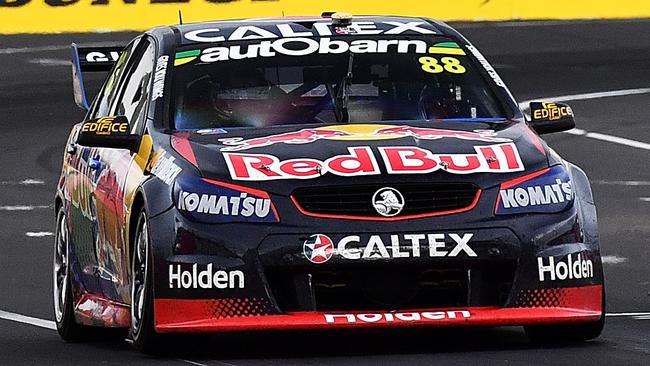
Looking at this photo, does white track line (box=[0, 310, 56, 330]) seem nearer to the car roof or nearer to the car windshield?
the car roof

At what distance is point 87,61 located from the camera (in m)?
12.1

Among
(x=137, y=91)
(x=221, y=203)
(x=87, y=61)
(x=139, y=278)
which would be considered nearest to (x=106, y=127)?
(x=137, y=91)

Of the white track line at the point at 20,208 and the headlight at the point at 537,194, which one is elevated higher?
the headlight at the point at 537,194

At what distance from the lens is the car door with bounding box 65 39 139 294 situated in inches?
401

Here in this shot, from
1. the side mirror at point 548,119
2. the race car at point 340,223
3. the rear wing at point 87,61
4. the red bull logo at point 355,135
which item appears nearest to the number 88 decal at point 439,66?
the race car at point 340,223

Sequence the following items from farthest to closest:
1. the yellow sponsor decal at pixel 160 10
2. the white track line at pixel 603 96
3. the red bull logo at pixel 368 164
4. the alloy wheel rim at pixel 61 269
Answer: the yellow sponsor decal at pixel 160 10 < the white track line at pixel 603 96 < the alloy wheel rim at pixel 61 269 < the red bull logo at pixel 368 164

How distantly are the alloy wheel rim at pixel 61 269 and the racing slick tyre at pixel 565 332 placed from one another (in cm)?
252

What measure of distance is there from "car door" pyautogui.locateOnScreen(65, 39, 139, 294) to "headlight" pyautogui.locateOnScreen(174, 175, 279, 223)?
4.38 ft

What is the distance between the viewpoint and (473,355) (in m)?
8.77

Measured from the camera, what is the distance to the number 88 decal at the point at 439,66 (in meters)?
10.0

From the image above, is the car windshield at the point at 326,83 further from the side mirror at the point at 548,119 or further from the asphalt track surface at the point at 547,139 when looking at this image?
the asphalt track surface at the point at 547,139

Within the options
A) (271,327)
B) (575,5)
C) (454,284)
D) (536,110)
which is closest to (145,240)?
(271,327)

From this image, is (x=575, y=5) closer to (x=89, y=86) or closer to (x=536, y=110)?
(x=89, y=86)

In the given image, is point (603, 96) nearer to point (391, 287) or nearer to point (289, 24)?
point (289, 24)
